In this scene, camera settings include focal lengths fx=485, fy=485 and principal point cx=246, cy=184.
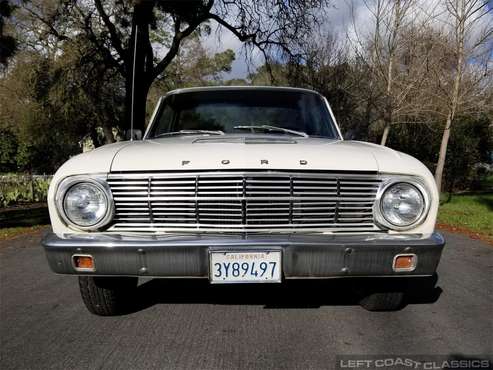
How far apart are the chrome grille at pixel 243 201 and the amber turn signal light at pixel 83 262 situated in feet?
0.71

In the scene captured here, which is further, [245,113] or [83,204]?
[245,113]

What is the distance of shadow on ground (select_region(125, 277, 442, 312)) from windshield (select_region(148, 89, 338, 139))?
51.2 inches

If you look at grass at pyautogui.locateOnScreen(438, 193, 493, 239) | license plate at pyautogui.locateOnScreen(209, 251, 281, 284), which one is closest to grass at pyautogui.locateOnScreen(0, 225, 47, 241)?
license plate at pyautogui.locateOnScreen(209, 251, 281, 284)

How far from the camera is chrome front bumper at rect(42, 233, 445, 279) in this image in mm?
2684

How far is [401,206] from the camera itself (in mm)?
2840

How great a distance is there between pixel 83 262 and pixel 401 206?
187cm

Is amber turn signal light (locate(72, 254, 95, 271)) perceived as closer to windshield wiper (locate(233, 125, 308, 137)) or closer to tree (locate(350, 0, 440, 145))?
windshield wiper (locate(233, 125, 308, 137))

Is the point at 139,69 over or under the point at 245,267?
over

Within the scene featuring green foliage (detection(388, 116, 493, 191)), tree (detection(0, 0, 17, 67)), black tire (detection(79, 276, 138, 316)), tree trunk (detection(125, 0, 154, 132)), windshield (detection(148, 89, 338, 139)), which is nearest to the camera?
black tire (detection(79, 276, 138, 316))

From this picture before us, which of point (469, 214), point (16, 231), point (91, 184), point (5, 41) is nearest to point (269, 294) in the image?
point (91, 184)

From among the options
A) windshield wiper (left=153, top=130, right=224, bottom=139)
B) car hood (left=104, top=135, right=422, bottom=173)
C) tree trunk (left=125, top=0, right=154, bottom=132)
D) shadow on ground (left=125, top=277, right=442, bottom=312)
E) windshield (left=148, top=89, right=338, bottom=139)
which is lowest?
shadow on ground (left=125, top=277, right=442, bottom=312)

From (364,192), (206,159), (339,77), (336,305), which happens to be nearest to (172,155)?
(206,159)

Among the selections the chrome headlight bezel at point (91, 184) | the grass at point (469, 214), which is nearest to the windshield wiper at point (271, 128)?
the chrome headlight bezel at point (91, 184)

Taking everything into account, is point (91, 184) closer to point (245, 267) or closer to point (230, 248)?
point (230, 248)
